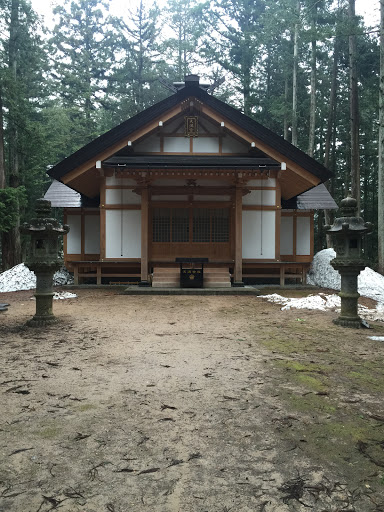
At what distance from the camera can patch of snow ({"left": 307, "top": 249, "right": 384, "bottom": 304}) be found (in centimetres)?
1134

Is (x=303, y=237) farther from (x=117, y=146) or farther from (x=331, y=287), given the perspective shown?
(x=117, y=146)

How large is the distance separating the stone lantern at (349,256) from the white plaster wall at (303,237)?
30.2ft

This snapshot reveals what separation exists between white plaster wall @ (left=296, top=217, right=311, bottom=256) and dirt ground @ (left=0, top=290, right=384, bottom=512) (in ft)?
34.7

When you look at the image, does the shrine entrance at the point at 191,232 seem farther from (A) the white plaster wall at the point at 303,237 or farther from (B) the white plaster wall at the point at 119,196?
(A) the white plaster wall at the point at 303,237

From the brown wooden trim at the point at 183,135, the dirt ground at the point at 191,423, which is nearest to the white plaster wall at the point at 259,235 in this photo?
the brown wooden trim at the point at 183,135

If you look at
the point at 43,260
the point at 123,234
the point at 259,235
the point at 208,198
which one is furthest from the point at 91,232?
the point at 43,260

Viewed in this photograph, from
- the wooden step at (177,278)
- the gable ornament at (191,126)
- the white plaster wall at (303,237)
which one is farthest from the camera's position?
the white plaster wall at (303,237)

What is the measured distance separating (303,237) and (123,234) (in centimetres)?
814

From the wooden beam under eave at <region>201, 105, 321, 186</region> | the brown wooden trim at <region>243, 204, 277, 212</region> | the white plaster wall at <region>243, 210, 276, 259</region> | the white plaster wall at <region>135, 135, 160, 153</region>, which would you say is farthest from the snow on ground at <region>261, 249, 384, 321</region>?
the white plaster wall at <region>135, 135, 160, 153</region>

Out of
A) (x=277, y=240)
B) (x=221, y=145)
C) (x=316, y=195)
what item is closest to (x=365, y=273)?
(x=277, y=240)

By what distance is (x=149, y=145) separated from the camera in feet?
42.3

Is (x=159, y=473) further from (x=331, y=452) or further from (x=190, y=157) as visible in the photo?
(x=190, y=157)

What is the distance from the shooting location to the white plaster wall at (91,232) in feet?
48.3

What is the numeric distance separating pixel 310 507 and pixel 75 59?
33.0 m
